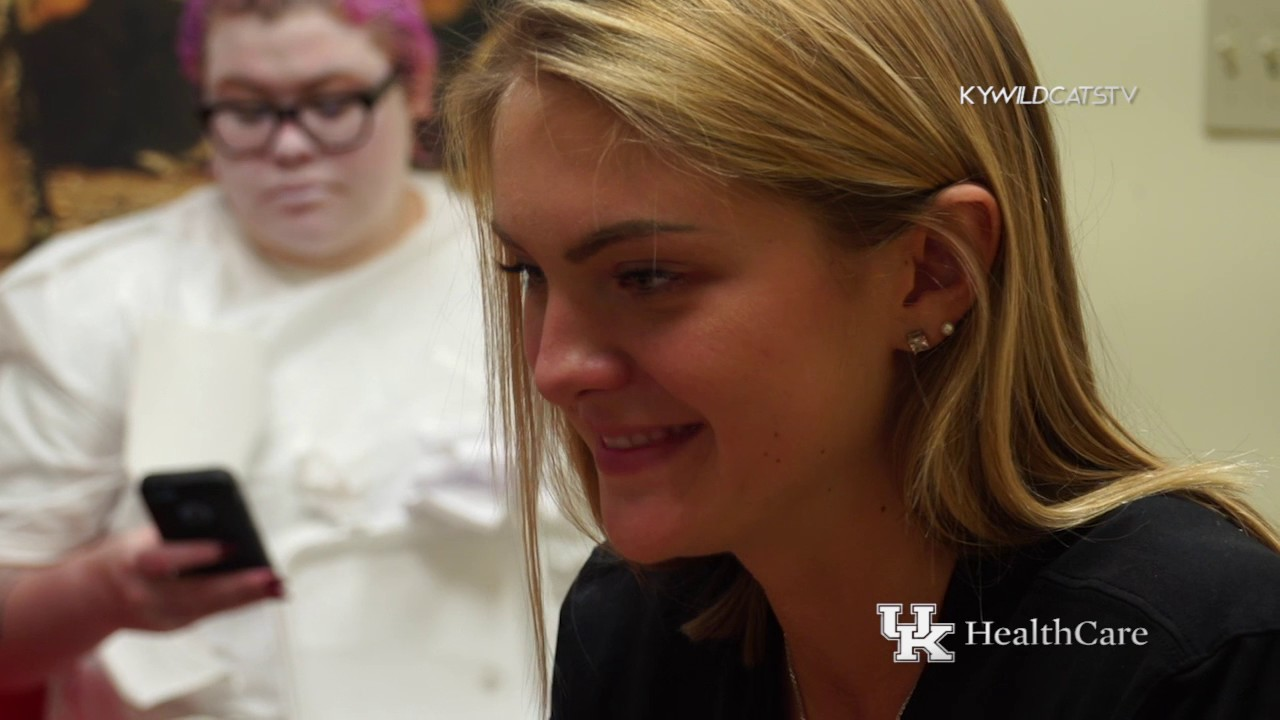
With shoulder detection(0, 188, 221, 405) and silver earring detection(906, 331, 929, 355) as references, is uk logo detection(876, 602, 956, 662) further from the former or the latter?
shoulder detection(0, 188, 221, 405)

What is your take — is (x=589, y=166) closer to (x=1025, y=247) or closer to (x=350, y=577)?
(x=1025, y=247)

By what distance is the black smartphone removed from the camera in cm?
96

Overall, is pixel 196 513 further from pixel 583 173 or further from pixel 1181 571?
pixel 1181 571

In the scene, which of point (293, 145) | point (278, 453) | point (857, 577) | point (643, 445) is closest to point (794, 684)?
point (857, 577)

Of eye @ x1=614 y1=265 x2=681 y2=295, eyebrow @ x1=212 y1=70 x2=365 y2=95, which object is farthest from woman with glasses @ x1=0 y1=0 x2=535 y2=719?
eye @ x1=614 y1=265 x2=681 y2=295

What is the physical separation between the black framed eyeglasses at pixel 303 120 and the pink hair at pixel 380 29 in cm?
3

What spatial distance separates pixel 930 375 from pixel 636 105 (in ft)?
0.61

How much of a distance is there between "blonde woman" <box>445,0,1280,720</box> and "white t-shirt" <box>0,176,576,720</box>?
60 cm

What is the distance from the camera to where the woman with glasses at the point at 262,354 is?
1126mm

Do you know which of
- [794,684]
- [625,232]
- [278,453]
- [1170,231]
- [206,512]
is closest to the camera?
[625,232]

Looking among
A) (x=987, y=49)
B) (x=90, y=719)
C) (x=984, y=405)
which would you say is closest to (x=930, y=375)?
(x=984, y=405)

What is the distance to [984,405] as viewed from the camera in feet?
1.77

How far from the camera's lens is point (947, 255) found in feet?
1.72

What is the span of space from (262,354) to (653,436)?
747mm
